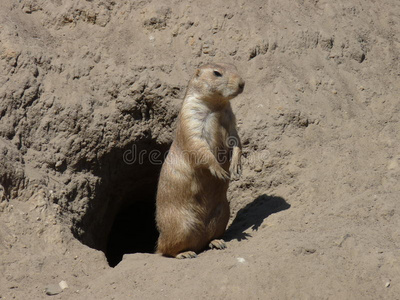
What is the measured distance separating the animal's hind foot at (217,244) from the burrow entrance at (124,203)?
1.54m

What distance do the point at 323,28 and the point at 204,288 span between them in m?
4.16

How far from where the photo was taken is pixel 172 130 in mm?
7078

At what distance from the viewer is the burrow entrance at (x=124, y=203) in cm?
688

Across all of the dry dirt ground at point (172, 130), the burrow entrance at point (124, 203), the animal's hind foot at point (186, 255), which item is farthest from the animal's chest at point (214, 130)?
the burrow entrance at point (124, 203)

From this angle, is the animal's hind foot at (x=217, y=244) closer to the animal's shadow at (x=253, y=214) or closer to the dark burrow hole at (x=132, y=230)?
the animal's shadow at (x=253, y=214)

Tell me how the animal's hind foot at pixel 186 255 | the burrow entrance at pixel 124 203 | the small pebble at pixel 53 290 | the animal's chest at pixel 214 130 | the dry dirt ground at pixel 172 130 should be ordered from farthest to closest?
→ the burrow entrance at pixel 124 203
the animal's chest at pixel 214 130
the animal's hind foot at pixel 186 255
the dry dirt ground at pixel 172 130
the small pebble at pixel 53 290

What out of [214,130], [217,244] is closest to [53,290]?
[217,244]

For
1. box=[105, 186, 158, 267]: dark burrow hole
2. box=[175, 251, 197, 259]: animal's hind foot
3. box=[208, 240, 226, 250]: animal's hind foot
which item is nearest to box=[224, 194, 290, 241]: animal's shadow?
box=[208, 240, 226, 250]: animal's hind foot

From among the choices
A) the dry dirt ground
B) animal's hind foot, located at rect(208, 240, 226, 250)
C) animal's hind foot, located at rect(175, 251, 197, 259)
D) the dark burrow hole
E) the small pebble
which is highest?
the dry dirt ground

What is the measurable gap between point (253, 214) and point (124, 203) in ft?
8.77

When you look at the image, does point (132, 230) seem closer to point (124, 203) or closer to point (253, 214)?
point (124, 203)

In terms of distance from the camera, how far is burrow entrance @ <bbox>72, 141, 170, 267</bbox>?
6.88 meters

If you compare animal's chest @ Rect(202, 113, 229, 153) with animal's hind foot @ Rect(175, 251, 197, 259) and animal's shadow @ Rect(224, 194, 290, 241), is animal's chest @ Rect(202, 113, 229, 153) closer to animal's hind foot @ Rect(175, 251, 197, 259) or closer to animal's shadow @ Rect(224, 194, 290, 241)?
animal's shadow @ Rect(224, 194, 290, 241)

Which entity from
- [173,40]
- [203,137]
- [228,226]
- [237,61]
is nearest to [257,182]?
[228,226]
